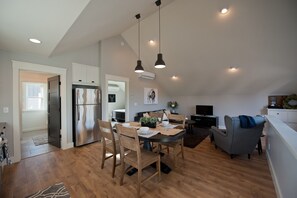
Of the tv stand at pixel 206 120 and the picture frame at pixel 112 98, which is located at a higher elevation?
the picture frame at pixel 112 98

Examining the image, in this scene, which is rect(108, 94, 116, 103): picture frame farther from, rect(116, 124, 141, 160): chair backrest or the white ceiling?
rect(116, 124, 141, 160): chair backrest

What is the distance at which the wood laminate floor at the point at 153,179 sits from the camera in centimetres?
197

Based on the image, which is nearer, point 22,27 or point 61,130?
point 22,27

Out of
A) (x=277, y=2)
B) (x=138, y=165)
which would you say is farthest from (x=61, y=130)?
(x=277, y=2)

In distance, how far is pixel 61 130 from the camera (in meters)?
3.58

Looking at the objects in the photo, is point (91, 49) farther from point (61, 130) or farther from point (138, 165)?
point (138, 165)

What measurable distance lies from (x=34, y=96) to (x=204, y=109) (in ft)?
24.3

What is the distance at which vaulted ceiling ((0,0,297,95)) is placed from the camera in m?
1.97

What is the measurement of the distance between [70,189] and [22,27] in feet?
8.40

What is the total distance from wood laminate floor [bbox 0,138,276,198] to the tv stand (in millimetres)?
2989

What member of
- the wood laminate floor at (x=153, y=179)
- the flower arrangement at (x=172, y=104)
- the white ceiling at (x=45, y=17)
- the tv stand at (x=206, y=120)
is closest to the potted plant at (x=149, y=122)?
the wood laminate floor at (x=153, y=179)

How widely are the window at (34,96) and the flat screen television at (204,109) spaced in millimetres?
6874

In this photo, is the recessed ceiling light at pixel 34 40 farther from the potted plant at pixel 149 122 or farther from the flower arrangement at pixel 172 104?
the flower arrangement at pixel 172 104

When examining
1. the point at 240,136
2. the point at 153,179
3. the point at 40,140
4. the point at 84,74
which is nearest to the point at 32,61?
the point at 84,74
